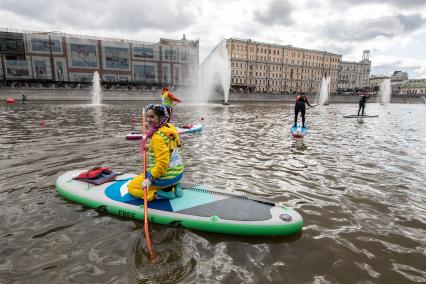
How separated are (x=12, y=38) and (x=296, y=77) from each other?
334 ft

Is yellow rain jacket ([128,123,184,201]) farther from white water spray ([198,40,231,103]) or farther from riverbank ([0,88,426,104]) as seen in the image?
riverbank ([0,88,426,104])

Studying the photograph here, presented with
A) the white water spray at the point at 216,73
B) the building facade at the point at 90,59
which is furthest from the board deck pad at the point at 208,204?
the building facade at the point at 90,59

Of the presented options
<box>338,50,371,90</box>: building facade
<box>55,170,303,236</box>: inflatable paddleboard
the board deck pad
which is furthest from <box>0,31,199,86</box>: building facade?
<box>338,50,371,90</box>: building facade

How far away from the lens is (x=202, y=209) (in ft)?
15.5

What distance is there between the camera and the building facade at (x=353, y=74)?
133 m

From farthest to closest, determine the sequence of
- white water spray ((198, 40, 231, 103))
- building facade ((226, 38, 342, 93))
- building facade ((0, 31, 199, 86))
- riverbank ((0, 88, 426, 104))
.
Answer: building facade ((226, 38, 342, 93)) < building facade ((0, 31, 199, 86)) < white water spray ((198, 40, 231, 103)) < riverbank ((0, 88, 426, 104))

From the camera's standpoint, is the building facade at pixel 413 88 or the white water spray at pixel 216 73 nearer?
the white water spray at pixel 216 73

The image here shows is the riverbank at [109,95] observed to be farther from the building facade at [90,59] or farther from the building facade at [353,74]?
the building facade at [353,74]

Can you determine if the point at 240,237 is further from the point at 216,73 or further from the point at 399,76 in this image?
the point at 399,76

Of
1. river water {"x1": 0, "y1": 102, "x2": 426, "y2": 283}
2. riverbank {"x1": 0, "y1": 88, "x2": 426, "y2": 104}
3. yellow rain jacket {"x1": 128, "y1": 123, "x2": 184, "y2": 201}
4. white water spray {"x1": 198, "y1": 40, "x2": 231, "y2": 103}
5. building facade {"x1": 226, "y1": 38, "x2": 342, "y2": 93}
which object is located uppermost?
building facade {"x1": 226, "y1": 38, "x2": 342, "y2": 93}

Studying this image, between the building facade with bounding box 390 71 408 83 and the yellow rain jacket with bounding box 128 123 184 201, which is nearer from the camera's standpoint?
the yellow rain jacket with bounding box 128 123 184 201

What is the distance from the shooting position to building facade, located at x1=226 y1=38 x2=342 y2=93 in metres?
102

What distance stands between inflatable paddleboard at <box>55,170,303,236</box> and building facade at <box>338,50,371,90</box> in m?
146

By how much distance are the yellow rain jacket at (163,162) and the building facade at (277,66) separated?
9311cm
